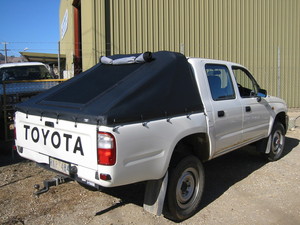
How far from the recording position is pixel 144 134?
316 cm

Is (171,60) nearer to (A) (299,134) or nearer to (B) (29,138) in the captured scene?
(B) (29,138)

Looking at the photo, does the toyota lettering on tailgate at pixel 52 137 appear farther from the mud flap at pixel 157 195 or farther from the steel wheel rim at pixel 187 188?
the steel wheel rim at pixel 187 188

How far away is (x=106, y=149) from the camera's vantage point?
9.53ft

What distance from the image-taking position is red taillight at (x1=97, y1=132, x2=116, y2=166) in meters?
2.90

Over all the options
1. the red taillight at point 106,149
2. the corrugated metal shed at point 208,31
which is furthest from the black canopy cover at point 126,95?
the corrugated metal shed at point 208,31

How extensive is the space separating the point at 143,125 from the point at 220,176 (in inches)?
111

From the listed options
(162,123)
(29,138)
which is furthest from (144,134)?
(29,138)

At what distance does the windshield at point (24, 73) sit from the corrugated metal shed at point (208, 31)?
1509mm

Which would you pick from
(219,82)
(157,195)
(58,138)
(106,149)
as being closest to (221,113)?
(219,82)

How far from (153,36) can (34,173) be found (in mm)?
7523

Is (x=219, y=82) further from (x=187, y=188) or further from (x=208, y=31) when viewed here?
(x=208, y=31)

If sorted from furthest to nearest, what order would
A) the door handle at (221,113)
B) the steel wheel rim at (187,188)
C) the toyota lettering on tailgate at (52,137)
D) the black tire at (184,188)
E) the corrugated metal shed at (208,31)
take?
1. the corrugated metal shed at (208,31)
2. the door handle at (221,113)
3. the steel wheel rim at (187,188)
4. the black tire at (184,188)
5. the toyota lettering on tailgate at (52,137)

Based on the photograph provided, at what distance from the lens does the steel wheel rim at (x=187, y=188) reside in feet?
12.3

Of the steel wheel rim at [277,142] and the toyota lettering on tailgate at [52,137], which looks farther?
the steel wheel rim at [277,142]
